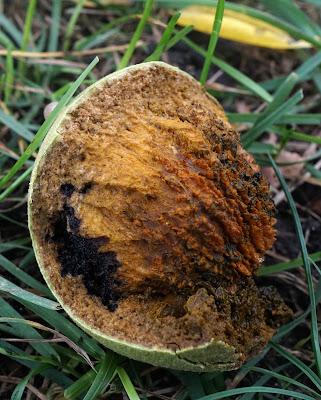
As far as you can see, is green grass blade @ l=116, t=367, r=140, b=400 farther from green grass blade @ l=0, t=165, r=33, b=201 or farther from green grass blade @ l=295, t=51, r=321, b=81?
green grass blade @ l=295, t=51, r=321, b=81

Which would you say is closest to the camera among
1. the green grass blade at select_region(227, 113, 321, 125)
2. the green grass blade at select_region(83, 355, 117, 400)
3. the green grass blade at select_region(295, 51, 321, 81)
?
the green grass blade at select_region(83, 355, 117, 400)

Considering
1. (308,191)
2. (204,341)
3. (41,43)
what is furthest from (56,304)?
(41,43)

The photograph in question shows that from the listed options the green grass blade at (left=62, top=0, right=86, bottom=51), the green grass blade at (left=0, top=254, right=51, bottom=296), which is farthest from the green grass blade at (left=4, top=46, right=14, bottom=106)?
the green grass blade at (left=0, top=254, right=51, bottom=296)

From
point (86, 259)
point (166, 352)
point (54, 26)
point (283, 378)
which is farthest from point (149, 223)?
point (54, 26)

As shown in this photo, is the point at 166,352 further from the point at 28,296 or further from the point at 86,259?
the point at 28,296

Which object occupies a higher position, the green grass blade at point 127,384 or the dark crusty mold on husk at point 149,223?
the dark crusty mold on husk at point 149,223

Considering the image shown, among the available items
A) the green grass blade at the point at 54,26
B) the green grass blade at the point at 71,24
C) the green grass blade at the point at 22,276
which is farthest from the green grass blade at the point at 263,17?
the green grass blade at the point at 22,276

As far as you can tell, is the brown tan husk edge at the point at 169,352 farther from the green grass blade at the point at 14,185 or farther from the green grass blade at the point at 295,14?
the green grass blade at the point at 295,14
